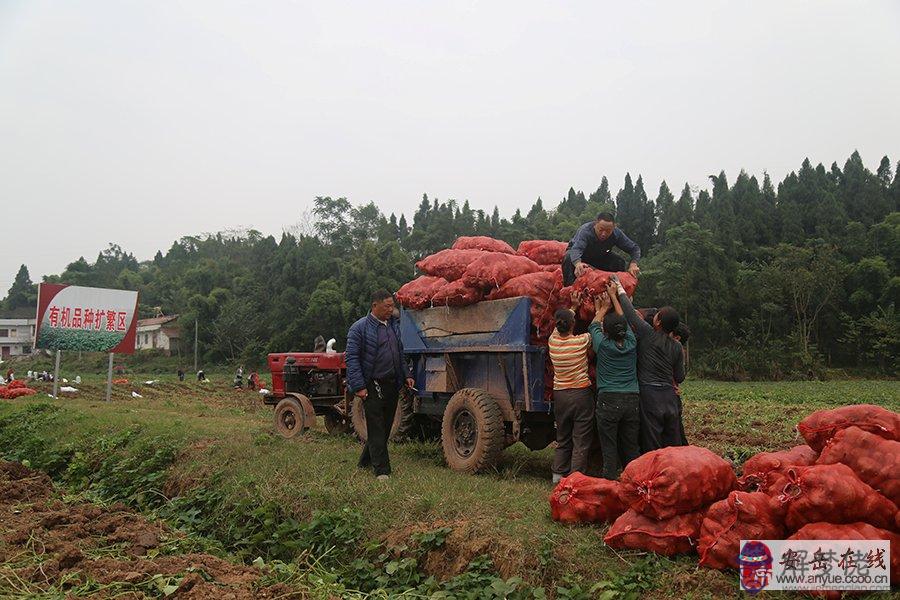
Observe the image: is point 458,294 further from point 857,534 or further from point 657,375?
point 857,534

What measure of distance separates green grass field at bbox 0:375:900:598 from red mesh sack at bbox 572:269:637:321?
5.65 feet

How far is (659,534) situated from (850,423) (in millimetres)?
1328

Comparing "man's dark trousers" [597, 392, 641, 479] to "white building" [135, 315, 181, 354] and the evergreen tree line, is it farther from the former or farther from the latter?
"white building" [135, 315, 181, 354]

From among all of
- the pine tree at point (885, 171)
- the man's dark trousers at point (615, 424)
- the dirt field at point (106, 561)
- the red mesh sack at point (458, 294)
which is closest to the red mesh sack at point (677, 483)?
the man's dark trousers at point (615, 424)

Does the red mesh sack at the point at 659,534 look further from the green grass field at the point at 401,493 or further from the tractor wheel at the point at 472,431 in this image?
the tractor wheel at the point at 472,431

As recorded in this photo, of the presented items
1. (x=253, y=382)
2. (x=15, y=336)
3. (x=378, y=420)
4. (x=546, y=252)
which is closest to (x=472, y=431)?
(x=378, y=420)

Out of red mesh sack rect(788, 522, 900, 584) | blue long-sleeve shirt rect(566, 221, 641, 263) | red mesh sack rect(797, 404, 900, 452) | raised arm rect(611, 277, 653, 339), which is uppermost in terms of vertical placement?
blue long-sleeve shirt rect(566, 221, 641, 263)

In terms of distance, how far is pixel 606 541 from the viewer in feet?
13.5

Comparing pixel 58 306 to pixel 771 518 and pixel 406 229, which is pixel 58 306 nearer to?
pixel 771 518

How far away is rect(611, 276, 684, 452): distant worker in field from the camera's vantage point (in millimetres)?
5707

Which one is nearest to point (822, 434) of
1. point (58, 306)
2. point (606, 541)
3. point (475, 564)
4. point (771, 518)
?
point (771, 518)

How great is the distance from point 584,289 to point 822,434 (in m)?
2.57

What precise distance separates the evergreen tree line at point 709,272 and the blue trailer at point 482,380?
66.7 ft

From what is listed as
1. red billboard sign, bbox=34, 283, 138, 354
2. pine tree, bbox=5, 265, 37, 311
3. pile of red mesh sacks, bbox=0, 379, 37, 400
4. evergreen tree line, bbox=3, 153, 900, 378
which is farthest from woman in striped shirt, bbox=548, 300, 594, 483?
pine tree, bbox=5, 265, 37, 311
